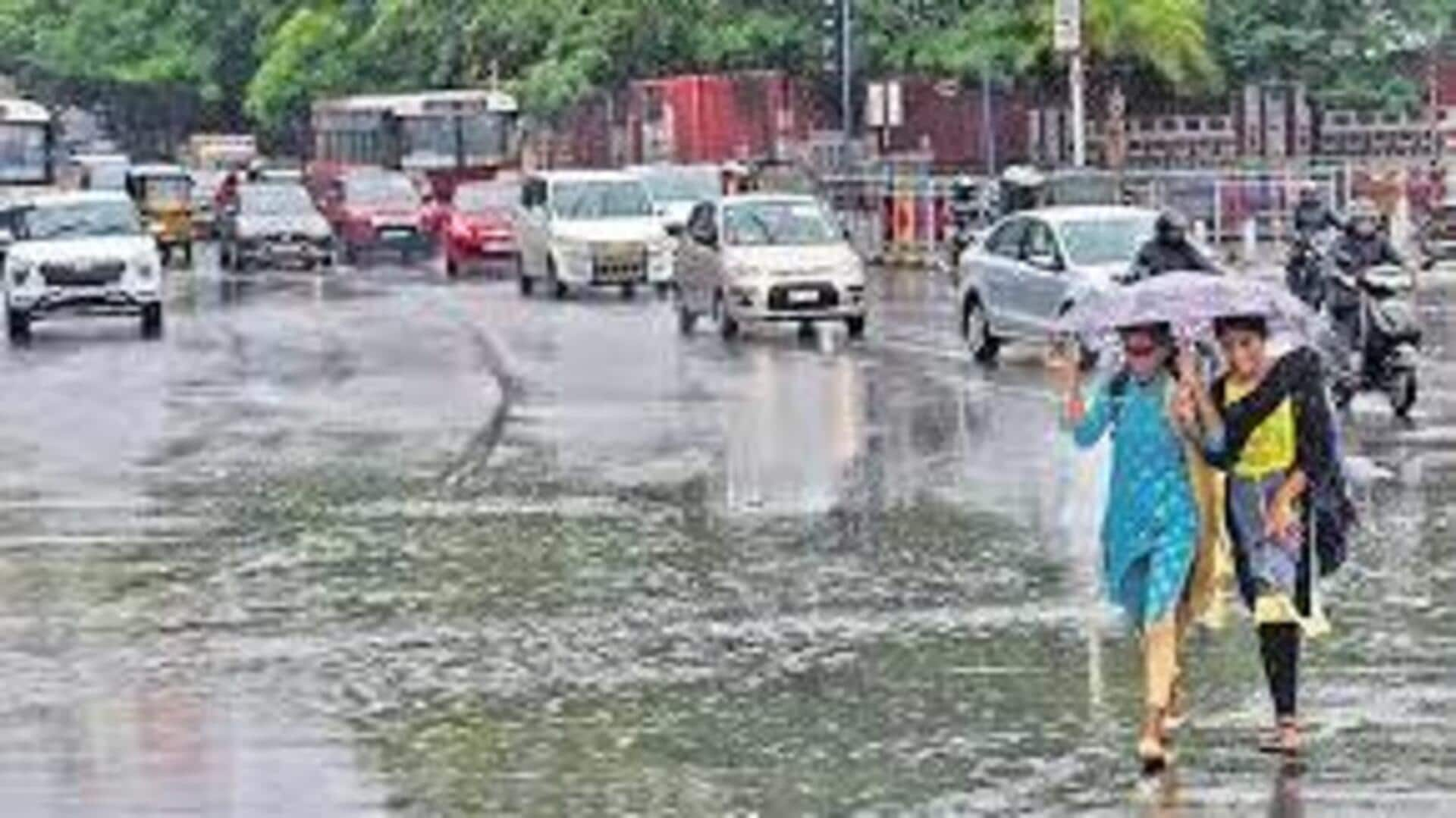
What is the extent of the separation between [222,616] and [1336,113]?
165 ft

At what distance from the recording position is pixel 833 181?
6047cm

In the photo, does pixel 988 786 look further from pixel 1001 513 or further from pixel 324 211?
pixel 324 211

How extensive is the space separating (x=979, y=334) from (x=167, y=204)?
3888 centimetres

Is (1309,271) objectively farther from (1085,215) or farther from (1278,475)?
(1278,475)

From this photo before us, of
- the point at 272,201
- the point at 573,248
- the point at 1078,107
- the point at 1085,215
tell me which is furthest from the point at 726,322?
the point at 272,201

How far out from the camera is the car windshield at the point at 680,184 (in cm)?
5144

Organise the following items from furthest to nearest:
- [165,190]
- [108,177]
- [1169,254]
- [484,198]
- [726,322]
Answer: [108,177]
[165,190]
[484,198]
[726,322]
[1169,254]

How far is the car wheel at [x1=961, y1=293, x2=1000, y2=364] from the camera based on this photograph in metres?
31.8

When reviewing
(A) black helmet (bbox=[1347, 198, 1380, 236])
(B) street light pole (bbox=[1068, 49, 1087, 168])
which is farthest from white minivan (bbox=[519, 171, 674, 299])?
(A) black helmet (bbox=[1347, 198, 1380, 236])

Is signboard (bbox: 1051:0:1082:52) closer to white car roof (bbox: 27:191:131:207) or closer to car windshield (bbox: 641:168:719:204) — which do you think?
car windshield (bbox: 641:168:719:204)

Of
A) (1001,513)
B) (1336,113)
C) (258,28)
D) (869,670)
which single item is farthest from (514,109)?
(869,670)

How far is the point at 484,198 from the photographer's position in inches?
2264

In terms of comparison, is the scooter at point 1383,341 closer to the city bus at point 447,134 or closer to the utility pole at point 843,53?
the utility pole at point 843,53

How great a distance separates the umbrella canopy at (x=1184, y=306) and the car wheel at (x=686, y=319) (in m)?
26.6
